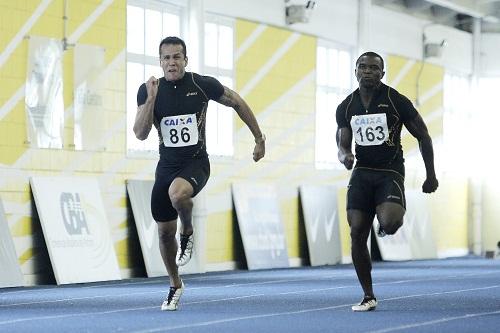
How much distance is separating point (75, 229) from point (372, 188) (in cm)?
547

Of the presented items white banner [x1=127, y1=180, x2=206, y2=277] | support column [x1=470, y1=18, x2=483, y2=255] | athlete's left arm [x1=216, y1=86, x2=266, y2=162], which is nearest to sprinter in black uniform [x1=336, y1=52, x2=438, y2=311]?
athlete's left arm [x1=216, y1=86, x2=266, y2=162]

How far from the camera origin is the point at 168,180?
7.37m

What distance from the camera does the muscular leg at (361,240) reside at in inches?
305

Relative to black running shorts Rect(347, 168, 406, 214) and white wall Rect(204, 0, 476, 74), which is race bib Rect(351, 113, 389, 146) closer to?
black running shorts Rect(347, 168, 406, 214)

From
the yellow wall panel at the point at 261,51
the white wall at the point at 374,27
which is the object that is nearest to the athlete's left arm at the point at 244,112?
the white wall at the point at 374,27

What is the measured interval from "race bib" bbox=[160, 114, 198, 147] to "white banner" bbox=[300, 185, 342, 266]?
9633mm

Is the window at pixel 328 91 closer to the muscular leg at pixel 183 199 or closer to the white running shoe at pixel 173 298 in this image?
the white running shoe at pixel 173 298

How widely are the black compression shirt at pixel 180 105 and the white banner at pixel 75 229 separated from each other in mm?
4849

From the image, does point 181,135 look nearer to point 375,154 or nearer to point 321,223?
point 375,154

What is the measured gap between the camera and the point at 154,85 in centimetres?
730

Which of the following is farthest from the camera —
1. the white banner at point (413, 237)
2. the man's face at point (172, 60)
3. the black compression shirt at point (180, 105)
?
the white banner at point (413, 237)

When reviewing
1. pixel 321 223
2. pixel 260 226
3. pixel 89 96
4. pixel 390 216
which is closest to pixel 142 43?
pixel 89 96

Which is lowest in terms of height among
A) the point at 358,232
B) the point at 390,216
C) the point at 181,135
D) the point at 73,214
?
the point at 73,214

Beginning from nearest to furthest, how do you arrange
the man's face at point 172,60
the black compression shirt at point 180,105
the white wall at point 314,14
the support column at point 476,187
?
1. the man's face at point 172,60
2. the black compression shirt at point 180,105
3. the white wall at point 314,14
4. the support column at point 476,187
